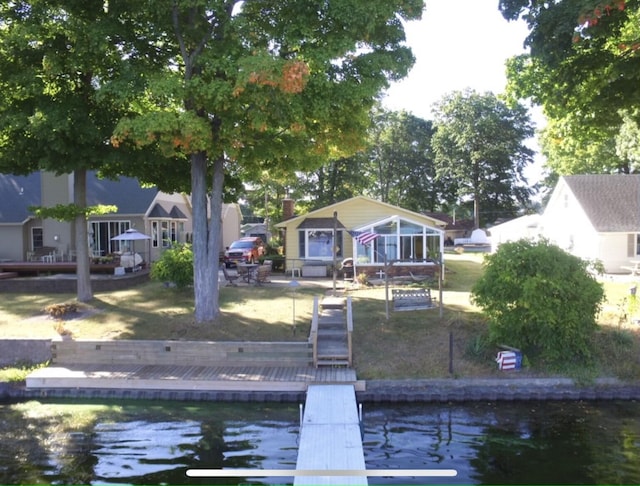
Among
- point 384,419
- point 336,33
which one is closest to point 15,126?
point 336,33

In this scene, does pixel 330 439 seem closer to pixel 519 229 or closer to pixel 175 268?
pixel 175 268

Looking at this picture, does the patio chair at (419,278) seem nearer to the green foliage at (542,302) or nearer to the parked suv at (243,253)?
the green foliage at (542,302)

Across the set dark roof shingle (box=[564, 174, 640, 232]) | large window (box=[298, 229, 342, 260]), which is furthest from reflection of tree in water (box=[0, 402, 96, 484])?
dark roof shingle (box=[564, 174, 640, 232])

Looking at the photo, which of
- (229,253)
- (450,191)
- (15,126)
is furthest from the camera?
(450,191)

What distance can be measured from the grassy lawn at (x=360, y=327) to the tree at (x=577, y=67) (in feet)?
18.2

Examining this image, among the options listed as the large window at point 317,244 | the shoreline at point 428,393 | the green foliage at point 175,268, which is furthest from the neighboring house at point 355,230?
the shoreline at point 428,393

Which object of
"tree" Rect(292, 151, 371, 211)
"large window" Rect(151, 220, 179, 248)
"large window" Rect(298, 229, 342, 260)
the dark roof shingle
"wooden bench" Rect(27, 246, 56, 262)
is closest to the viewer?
"wooden bench" Rect(27, 246, 56, 262)

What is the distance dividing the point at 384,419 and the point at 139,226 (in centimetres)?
2098

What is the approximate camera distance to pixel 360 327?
15.1 metres

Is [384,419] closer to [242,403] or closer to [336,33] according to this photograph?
[242,403]

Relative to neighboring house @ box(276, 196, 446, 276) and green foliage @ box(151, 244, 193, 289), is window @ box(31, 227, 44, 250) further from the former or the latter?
green foliage @ box(151, 244, 193, 289)

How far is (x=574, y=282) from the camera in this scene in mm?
12789

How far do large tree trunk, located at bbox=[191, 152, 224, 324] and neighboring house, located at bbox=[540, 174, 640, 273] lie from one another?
1753cm

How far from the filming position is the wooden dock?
7.05 meters
